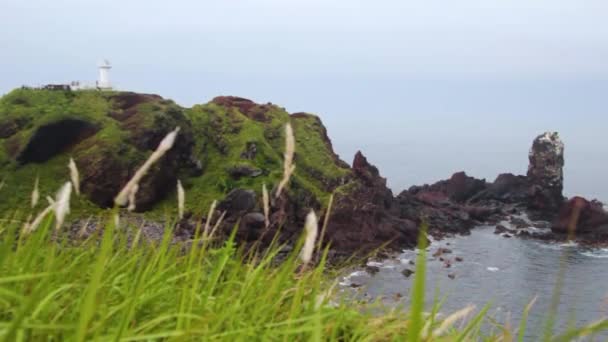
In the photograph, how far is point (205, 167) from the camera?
6625 cm

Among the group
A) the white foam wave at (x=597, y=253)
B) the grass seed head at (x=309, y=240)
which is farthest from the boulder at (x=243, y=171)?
the grass seed head at (x=309, y=240)

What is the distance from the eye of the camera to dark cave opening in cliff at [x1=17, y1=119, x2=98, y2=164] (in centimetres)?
5756

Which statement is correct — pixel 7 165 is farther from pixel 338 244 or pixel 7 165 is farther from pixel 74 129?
pixel 338 244

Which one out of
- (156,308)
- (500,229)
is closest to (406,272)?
(500,229)

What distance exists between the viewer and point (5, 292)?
3.03 m

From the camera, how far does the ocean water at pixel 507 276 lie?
4103 cm

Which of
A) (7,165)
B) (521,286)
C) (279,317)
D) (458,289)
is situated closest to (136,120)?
(7,165)

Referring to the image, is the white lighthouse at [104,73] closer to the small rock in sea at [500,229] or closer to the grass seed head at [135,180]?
the small rock in sea at [500,229]

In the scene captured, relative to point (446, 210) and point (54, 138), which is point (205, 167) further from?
point (446, 210)

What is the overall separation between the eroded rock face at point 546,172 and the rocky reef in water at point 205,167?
16.5 meters

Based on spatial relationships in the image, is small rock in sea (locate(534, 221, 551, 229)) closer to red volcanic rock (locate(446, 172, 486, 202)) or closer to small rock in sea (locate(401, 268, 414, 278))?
red volcanic rock (locate(446, 172, 486, 202))

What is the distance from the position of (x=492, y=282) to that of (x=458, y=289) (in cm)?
628

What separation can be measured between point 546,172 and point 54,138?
253 ft

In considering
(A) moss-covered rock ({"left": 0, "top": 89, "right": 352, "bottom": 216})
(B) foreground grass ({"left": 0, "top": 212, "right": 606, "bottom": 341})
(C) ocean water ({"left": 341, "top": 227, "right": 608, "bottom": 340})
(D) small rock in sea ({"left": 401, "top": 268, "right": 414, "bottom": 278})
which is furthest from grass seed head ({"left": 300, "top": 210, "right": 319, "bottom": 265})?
(A) moss-covered rock ({"left": 0, "top": 89, "right": 352, "bottom": 216})
